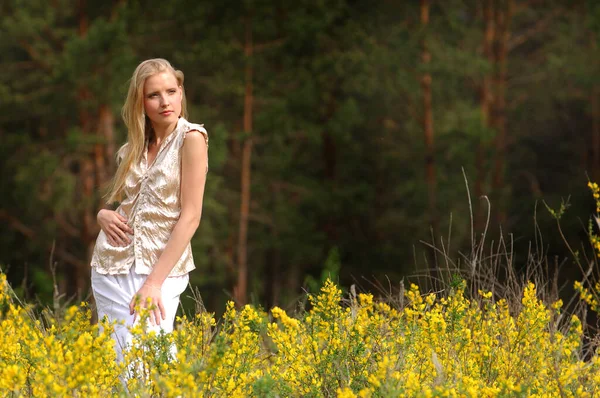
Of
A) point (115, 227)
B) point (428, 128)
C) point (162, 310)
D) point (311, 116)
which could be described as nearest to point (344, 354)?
point (162, 310)

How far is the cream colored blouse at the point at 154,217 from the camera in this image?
352 cm

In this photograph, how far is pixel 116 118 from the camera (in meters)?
20.2

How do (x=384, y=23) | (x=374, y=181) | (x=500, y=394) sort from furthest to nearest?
(x=374, y=181)
(x=384, y=23)
(x=500, y=394)

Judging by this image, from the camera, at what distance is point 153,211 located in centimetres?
354

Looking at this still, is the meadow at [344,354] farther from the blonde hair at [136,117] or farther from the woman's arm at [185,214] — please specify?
the blonde hair at [136,117]

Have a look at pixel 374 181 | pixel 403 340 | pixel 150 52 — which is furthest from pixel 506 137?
pixel 403 340

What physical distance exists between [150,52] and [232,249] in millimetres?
5060

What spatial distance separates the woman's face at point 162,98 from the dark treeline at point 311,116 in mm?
13812

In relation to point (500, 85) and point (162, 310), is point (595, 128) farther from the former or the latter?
point (162, 310)

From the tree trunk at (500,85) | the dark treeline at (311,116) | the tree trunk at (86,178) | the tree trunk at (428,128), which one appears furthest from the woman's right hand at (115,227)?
the tree trunk at (500,85)

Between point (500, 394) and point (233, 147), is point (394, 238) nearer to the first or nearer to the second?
point (233, 147)

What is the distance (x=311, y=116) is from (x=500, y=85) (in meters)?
4.22

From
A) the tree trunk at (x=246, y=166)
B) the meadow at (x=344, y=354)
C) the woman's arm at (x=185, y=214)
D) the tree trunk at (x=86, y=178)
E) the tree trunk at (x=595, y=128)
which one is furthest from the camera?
the tree trunk at (x=595, y=128)

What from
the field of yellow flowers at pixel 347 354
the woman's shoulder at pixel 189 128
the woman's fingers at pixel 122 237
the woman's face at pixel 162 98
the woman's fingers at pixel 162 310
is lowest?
the field of yellow flowers at pixel 347 354
